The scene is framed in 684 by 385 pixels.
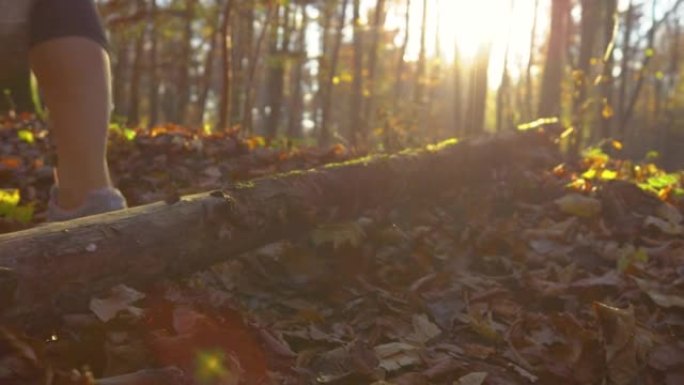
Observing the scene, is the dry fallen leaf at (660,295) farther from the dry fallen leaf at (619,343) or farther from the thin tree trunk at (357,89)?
the thin tree trunk at (357,89)

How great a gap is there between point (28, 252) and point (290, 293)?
104 cm

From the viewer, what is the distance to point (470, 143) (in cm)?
432

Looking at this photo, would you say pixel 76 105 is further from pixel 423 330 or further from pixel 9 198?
pixel 423 330

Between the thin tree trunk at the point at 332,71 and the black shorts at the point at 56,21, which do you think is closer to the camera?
the black shorts at the point at 56,21

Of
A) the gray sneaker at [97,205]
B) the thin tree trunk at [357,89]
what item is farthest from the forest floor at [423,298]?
the thin tree trunk at [357,89]

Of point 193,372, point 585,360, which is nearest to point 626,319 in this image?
point 585,360

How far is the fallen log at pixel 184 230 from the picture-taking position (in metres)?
1.77

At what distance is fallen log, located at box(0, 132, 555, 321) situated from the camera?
177 centimetres

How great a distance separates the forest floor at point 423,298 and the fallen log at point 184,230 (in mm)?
75

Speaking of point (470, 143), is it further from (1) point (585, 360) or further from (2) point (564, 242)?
(1) point (585, 360)

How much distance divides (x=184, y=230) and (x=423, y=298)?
3.17ft

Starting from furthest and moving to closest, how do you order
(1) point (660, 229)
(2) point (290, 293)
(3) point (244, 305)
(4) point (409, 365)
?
(1) point (660, 229) < (2) point (290, 293) < (3) point (244, 305) < (4) point (409, 365)

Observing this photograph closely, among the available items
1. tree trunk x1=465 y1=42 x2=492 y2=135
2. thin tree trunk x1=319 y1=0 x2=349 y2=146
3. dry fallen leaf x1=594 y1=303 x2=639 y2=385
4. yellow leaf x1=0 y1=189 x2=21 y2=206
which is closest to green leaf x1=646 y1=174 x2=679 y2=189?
dry fallen leaf x1=594 y1=303 x2=639 y2=385

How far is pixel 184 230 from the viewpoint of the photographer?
2211 millimetres
